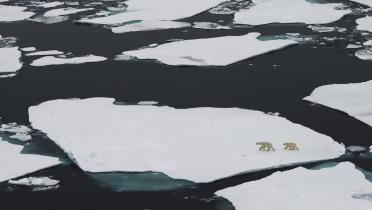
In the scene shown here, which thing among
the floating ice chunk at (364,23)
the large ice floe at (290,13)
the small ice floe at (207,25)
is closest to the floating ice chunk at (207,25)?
the small ice floe at (207,25)

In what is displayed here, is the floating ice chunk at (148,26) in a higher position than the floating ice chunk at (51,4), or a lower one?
higher

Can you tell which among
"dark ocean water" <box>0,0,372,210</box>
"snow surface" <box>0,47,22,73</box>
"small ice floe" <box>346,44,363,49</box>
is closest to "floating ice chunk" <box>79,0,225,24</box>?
"dark ocean water" <box>0,0,372,210</box>

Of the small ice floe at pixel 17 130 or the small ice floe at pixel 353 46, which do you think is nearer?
the small ice floe at pixel 17 130

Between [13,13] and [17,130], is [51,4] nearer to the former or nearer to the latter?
[13,13]

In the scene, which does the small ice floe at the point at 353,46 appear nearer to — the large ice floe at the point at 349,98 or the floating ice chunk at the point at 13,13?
the large ice floe at the point at 349,98

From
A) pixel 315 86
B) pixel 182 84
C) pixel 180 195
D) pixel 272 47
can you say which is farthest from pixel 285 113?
pixel 272 47

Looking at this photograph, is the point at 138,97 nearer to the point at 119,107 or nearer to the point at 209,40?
the point at 119,107
